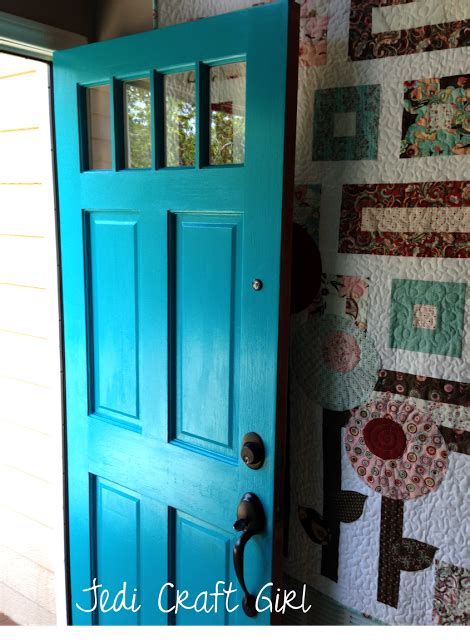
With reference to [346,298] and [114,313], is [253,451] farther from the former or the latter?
[114,313]

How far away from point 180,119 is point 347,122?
424 millimetres

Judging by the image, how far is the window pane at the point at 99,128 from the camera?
1.69m

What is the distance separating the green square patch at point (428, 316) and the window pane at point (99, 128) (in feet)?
2.98

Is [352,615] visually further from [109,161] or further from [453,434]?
[109,161]

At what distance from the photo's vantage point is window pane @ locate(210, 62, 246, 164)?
4.55ft

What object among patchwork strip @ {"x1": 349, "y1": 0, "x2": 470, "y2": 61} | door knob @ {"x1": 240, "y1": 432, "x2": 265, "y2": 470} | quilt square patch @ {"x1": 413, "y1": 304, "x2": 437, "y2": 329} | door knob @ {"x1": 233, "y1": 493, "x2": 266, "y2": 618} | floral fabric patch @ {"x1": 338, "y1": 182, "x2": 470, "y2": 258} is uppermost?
patchwork strip @ {"x1": 349, "y1": 0, "x2": 470, "y2": 61}

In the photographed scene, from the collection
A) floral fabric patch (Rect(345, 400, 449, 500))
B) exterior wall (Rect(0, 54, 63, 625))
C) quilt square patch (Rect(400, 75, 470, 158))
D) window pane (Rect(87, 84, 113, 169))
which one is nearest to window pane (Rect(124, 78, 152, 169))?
window pane (Rect(87, 84, 113, 169))

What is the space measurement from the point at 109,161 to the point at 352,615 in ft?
4.47

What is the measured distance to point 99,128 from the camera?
5.58ft

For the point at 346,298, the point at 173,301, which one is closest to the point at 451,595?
the point at 346,298

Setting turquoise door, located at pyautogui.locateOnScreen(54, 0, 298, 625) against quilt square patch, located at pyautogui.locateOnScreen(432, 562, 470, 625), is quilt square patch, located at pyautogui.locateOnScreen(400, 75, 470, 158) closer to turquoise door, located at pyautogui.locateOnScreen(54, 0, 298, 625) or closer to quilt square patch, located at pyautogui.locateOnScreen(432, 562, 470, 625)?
turquoise door, located at pyautogui.locateOnScreen(54, 0, 298, 625)

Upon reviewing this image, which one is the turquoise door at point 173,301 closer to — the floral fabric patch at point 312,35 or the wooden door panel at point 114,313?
the wooden door panel at point 114,313

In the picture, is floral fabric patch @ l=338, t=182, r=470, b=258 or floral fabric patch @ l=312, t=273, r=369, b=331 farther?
floral fabric patch @ l=312, t=273, r=369, b=331

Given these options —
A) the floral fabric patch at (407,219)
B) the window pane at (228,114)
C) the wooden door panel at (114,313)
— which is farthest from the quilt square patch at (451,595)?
the window pane at (228,114)
